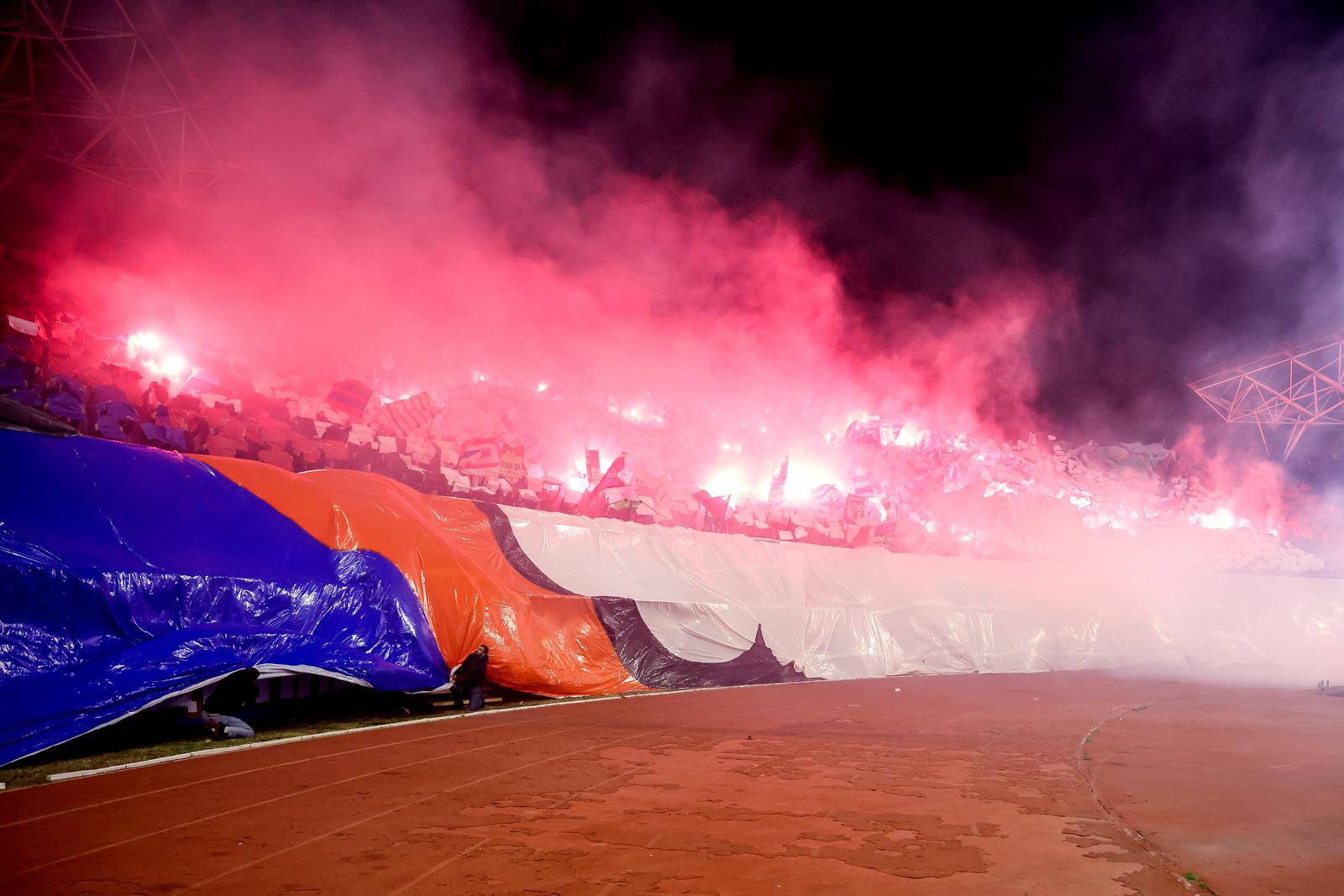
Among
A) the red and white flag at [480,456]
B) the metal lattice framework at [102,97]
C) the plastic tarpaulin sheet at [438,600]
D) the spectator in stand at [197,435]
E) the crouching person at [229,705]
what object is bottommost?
the crouching person at [229,705]

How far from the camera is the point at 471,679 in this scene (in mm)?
9133

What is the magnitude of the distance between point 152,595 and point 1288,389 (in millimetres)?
29458

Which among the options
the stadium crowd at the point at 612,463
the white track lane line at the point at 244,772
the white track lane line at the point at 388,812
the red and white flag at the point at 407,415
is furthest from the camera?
the red and white flag at the point at 407,415

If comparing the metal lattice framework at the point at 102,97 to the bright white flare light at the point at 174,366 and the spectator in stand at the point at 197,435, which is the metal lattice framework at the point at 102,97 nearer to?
the bright white flare light at the point at 174,366

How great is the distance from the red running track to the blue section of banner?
2.81 ft

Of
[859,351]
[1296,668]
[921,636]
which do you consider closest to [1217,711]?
[921,636]

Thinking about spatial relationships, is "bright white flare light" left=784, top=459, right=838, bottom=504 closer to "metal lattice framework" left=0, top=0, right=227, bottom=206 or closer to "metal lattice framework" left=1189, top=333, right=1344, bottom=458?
"metal lattice framework" left=1189, top=333, right=1344, bottom=458

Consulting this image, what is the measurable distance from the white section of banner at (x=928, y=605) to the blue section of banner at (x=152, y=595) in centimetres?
342

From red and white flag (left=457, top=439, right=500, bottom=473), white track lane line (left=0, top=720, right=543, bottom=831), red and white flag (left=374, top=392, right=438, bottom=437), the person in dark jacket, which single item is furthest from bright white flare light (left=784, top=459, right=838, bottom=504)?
white track lane line (left=0, top=720, right=543, bottom=831)

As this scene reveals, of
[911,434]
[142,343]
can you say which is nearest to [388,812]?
[142,343]

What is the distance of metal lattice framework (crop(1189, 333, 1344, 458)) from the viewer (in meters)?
22.8

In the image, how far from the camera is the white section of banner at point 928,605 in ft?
41.4

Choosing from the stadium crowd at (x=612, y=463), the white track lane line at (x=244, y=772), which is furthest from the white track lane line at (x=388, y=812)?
the stadium crowd at (x=612, y=463)

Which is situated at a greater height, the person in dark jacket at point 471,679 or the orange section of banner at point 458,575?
the orange section of banner at point 458,575
